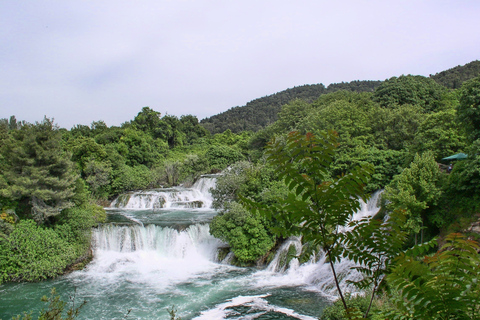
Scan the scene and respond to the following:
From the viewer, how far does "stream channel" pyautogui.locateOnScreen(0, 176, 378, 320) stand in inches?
441

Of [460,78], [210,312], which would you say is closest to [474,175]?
[210,312]

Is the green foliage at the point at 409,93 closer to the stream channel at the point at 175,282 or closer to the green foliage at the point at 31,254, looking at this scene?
the stream channel at the point at 175,282

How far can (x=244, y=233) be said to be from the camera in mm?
15055

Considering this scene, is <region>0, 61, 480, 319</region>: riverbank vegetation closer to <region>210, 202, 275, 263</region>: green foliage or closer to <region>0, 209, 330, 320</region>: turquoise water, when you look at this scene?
<region>210, 202, 275, 263</region>: green foliage

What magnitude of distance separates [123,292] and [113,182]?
1657cm

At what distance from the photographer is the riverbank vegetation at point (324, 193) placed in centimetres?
246

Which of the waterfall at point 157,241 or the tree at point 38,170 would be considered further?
the waterfall at point 157,241

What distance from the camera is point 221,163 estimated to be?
36000 millimetres

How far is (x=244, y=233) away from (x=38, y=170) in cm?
1033

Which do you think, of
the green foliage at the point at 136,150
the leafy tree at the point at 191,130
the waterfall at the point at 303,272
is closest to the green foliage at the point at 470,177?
the waterfall at the point at 303,272

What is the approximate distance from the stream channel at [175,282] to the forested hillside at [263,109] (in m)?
63.5

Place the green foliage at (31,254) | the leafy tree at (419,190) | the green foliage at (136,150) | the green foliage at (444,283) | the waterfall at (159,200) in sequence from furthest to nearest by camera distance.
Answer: the green foliage at (136,150) < the waterfall at (159,200) < the green foliage at (31,254) < the leafy tree at (419,190) < the green foliage at (444,283)

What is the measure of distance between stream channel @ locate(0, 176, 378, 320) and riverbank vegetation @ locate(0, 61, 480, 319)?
43.9 inches

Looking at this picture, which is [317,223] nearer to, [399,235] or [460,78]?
[399,235]
